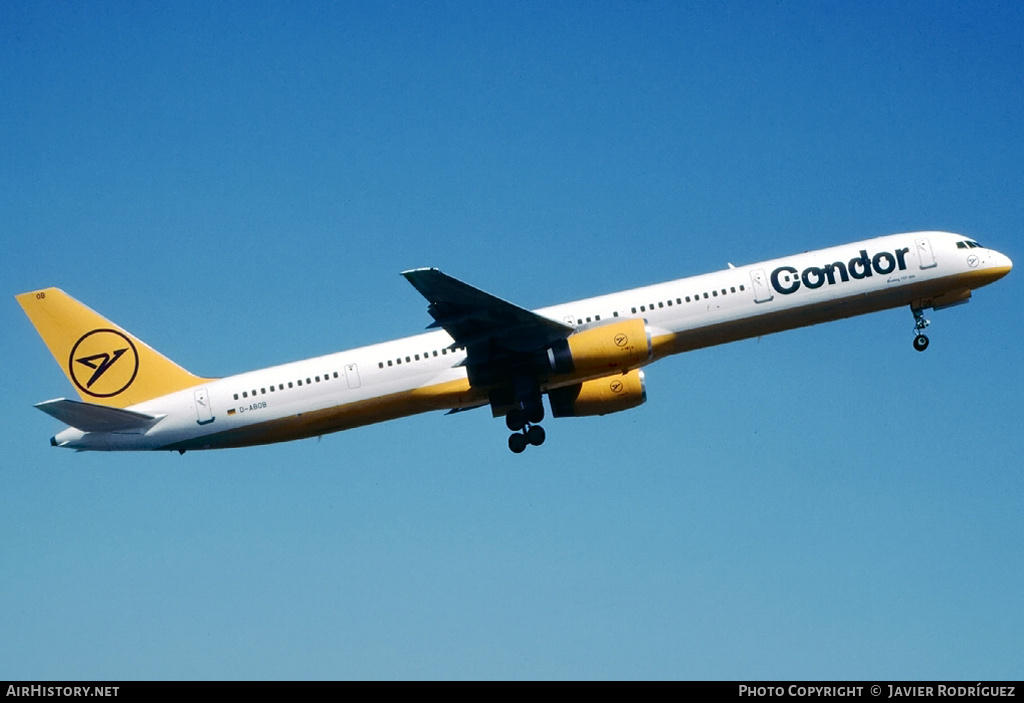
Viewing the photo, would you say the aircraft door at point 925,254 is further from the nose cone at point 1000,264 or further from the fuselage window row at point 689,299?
the fuselage window row at point 689,299

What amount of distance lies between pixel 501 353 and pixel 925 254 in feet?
56.1

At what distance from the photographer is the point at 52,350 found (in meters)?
43.2

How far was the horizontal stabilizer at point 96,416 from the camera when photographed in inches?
1505

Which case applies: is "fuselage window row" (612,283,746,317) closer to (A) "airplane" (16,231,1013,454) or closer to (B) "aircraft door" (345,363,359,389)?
(A) "airplane" (16,231,1013,454)

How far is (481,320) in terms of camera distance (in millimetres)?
40031

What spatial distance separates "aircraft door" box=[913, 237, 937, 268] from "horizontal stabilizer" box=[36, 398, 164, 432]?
29.8m

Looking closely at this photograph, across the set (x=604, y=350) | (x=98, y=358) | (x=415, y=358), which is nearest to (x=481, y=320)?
(x=415, y=358)

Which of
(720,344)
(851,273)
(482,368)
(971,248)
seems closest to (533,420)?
(482,368)

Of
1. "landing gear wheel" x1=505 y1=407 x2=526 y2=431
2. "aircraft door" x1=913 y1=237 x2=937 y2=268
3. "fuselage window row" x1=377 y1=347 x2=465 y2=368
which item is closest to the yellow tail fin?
"fuselage window row" x1=377 y1=347 x2=465 y2=368

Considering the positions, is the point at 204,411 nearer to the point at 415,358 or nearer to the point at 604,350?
the point at 415,358

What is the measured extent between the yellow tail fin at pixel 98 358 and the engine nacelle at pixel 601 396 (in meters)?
14.2

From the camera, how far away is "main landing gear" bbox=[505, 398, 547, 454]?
42553mm
